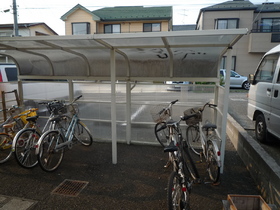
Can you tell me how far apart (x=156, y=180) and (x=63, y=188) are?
1370 millimetres

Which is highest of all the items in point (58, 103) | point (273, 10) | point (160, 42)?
point (273, 10)

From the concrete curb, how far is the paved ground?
0.50 ft

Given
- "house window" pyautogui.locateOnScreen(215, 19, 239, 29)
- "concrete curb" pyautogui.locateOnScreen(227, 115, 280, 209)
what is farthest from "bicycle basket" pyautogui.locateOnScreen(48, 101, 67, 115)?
"house window" pyautogui.locateOnScreen(215, 19, 239, 29)

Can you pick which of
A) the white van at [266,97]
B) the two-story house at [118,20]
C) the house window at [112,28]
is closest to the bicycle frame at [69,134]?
the white van at [266,97]

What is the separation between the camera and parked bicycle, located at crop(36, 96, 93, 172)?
359 centimetres

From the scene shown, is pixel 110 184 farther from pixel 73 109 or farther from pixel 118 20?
pixel 118 20

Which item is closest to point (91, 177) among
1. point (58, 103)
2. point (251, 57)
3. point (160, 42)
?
point (58, 103)

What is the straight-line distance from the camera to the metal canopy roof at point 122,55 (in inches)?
127

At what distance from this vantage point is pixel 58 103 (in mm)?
4562

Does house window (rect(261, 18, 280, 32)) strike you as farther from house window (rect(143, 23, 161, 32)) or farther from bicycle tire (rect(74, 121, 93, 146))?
bicycle tire (rect(74, 121, 93, 146))

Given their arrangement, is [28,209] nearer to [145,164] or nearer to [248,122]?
[145,164]

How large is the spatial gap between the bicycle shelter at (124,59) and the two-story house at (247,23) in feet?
42.7

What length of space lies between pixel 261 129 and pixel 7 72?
661 centimetres

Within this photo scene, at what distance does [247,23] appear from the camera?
16703 mm
